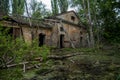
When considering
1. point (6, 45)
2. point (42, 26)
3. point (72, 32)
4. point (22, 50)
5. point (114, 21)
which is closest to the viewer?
point (6, 45)

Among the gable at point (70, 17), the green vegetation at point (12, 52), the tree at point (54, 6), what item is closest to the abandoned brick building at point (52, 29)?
the gable at point (70, 17)

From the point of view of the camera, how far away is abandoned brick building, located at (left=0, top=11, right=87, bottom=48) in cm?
1855

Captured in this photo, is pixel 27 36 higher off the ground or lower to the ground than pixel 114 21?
lower

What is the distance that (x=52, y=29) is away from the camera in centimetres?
2409

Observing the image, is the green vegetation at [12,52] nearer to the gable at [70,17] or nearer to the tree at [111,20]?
the tree at [111,20]

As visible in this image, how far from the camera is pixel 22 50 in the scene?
4.99 metres

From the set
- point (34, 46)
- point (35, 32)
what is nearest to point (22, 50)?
point (34, 46)

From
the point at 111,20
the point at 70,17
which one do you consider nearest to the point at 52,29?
the point at 70,17

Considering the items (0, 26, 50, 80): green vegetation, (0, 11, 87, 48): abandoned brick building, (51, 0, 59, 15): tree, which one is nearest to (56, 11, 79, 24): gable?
(0, 11, 87, 48): abandoned brick building

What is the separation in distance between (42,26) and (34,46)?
54.9ft

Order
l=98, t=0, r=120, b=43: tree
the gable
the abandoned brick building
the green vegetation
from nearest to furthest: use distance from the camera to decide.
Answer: the green vegetation < l=98, t=0, r=120, b=43: tree < the abandoned brick building < the gable

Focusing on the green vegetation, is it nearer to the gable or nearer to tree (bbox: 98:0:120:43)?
tree (bbox: 98:0:120:43)

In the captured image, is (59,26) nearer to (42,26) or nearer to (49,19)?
(49,19)

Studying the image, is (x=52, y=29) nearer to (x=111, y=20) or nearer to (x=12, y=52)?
(x=111, y=20)
